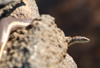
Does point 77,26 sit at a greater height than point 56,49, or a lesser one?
greater

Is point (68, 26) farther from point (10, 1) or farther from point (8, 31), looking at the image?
point (8, 31)

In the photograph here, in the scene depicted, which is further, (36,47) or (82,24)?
(82,24)

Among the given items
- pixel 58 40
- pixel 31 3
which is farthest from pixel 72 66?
pixel 31 3

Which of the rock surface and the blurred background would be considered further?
the blurred background

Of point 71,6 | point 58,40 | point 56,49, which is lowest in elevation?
point 56,49

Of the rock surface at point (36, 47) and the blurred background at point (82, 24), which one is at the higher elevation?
the blurred background at point (82, 24)

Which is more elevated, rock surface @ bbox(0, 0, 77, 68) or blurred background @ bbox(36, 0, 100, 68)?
blurred background @ bbox(36, 0, 100, 68)

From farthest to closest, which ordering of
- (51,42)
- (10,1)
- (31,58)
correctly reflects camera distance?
(10,1) → (51,42) → (31,58)

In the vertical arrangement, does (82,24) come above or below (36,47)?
above
